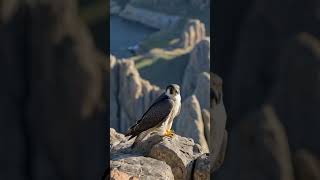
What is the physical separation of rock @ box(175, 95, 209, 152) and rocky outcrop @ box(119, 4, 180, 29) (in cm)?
549

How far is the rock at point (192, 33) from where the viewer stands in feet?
83.9

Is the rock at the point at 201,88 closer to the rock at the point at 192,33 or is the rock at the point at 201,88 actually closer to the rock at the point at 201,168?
the rock at the point at 192,33

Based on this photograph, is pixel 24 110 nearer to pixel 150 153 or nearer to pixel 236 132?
pixel 236 132

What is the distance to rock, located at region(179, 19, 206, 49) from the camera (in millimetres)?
25578

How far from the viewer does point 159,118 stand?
3.79 meters

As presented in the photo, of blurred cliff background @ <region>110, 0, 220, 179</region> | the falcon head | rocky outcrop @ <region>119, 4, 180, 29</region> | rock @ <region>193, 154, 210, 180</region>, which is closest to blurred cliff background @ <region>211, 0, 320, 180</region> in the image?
rock @ <region>193, 154, 210, 180</region>

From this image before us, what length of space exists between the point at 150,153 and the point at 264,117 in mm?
1393

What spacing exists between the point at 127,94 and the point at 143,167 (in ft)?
66.0

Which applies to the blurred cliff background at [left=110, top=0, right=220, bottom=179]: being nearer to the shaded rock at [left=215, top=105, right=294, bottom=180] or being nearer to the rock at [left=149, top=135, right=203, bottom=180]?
the rock at [left=149, top=135, right=203, bottom=180]

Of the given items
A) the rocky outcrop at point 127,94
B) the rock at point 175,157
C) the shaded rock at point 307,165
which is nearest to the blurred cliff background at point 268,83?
the shaded rock at point 307,165

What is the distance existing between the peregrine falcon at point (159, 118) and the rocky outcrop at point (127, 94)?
17.9 metres

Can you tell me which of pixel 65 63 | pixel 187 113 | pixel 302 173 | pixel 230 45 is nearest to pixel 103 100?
pixel 65 63

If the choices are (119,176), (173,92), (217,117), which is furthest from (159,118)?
(217,117)

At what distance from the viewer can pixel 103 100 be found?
2.13 meters
